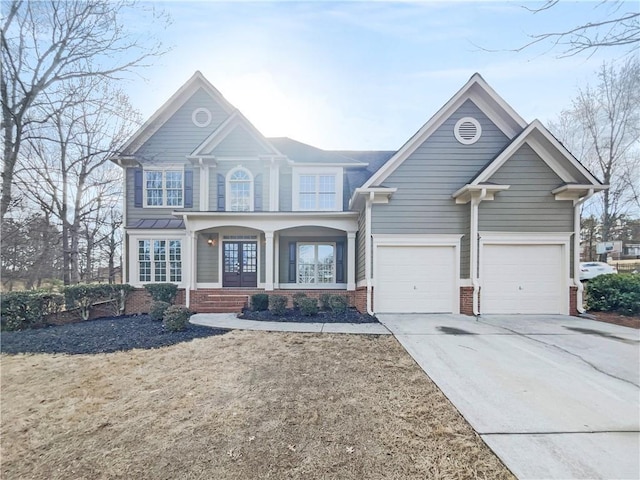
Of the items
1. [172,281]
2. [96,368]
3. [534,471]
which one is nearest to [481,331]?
[534,471]

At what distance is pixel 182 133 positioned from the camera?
39.5 feet

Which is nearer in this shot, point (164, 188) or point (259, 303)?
point (259, 303)

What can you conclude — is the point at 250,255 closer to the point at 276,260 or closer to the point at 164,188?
the point at 276,260

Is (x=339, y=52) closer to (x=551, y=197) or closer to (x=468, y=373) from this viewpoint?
(x=551, y=197)

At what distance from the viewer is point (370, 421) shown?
3109 millimetres

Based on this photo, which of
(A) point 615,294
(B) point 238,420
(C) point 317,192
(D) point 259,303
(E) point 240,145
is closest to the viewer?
(B) point 238,420

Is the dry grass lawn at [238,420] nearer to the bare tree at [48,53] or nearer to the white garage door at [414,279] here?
the white garage door at [414,279]

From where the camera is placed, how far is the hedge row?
8.02m

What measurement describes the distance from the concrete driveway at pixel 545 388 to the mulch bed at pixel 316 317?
1288mm

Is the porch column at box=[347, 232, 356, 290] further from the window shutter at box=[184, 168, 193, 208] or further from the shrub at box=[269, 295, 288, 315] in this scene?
the window shutter at box=[184, 168, 193, 208]

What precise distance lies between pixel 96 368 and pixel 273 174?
832 cm

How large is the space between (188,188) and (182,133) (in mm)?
2385

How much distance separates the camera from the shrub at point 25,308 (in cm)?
798

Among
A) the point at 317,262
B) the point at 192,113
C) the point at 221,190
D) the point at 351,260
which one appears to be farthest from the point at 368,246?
the point at 192,113
